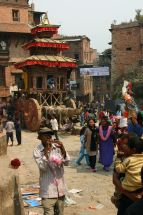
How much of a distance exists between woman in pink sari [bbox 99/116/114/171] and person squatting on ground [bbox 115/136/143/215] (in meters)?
6.09

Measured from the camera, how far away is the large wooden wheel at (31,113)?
76.9 feet

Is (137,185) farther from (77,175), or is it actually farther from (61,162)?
(77,175)

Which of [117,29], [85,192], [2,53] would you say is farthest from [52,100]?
[117,29]

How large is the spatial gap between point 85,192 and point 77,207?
1.22m

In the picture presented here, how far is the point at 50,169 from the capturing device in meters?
5.46

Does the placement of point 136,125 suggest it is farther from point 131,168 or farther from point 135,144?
point 131,168

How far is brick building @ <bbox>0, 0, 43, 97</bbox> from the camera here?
3756cm

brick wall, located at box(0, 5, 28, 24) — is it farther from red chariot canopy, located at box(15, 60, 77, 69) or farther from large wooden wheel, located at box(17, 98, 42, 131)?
large wooden wheel, located at box(17, 98, 42, 131)

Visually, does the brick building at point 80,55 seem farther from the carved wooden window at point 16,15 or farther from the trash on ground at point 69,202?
the trash on ground at point 69,202

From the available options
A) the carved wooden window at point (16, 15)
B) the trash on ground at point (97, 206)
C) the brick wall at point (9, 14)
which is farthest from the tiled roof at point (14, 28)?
the trash on ground at point (97, 206)

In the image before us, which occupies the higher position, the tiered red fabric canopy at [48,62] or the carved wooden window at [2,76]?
the tiered red fabric canopy at [48,62]

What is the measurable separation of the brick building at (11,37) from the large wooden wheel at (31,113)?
38.2 ft

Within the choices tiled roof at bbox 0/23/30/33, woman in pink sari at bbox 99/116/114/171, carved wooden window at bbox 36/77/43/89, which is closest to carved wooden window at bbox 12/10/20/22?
tiled roof at bbox 0/23/30/33

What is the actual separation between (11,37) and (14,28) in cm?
94
